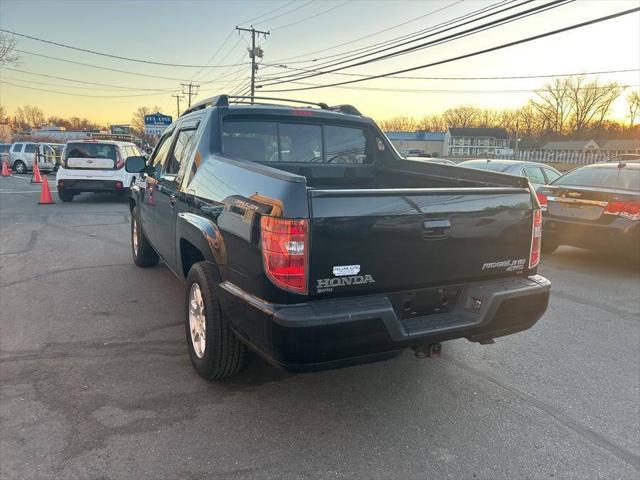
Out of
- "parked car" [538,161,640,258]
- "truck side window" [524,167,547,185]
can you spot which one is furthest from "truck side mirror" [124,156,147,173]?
"truck side window" [524,167,547,185]

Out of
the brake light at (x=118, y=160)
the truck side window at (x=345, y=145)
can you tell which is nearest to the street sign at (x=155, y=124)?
the brake light at (x=118, y=160)

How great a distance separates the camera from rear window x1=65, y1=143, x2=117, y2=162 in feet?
45.4

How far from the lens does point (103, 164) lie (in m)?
14.0

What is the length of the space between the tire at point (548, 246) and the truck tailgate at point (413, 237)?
516cm

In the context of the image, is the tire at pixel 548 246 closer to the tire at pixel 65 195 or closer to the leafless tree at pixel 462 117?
the tire at pixel 65 195

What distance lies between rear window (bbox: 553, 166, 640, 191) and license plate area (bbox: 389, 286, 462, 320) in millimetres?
5500

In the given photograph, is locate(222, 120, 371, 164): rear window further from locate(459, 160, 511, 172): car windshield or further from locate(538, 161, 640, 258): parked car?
locate(459, 160, 511, 172): car windshield

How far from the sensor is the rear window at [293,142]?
4074 millimetres

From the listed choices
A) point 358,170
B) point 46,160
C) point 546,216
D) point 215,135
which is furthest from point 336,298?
point 46,160

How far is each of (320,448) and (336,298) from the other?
3.02 ft

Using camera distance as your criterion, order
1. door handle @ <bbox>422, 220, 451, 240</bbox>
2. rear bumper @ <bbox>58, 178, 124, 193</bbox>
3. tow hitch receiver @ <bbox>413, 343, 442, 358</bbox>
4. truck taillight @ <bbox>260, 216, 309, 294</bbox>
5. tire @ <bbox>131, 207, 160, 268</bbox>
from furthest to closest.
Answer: rear bumper @ <bbox>58, 178, 124, 193</bbox>, tire @ <bbox>131, 207, 160, 268</bbox>, tow hitch receiver @ <bbox>413, 343, 442, 358</bbox>, door handle @ <bbox>422, 220, 451, 240</bbox>, truck taillight @ <bbox>260, 216, 309, 294</bbox>

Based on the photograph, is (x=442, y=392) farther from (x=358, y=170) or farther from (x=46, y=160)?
(x=46, y=160)

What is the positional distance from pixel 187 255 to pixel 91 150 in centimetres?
1192

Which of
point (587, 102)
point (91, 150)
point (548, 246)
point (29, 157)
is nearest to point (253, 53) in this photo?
point (29, 157)
